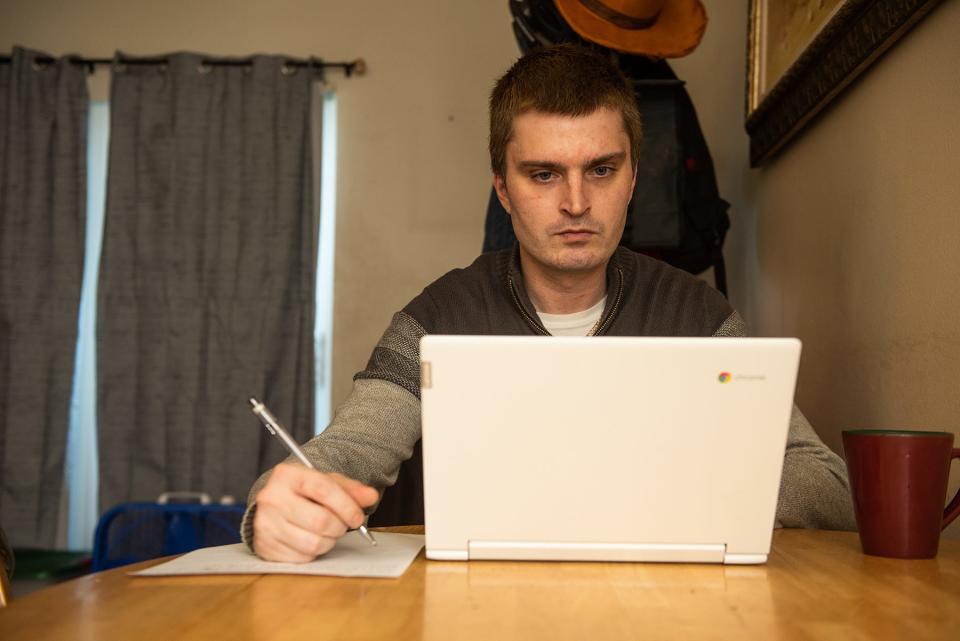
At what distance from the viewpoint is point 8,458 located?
3504mm

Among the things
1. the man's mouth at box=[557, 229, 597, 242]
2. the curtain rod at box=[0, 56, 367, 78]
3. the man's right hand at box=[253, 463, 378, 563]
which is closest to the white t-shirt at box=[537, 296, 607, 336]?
the man's mouth at box=[557, 229, 597, 242]

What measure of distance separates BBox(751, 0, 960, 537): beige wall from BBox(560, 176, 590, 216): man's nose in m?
0.50

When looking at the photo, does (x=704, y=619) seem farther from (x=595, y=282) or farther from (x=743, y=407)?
(x=595, y=282)

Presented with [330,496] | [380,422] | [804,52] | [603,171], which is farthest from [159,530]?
[330,496]

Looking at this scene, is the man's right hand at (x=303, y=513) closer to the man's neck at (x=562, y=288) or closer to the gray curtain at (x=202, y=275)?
the man's neck at (x=562, y=288)

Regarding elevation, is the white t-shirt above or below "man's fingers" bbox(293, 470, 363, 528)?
above

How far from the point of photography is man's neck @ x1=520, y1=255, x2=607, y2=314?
1579 millimetres

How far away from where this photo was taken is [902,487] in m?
Answer: 0.93

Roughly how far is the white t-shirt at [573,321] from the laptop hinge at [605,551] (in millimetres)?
749

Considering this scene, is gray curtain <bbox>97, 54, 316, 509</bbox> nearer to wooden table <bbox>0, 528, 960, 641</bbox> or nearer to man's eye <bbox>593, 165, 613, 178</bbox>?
man's eye <bbox>593, 165, 613, 178</bbox>

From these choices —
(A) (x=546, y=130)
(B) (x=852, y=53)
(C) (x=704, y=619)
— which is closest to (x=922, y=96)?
(B) (x=852, y=53)

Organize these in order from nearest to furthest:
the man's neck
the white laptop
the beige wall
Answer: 1. the white laptop
2. the beige wall
3. the man's neck

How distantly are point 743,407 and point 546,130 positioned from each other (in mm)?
797

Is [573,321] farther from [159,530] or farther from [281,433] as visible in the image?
[159,530]
